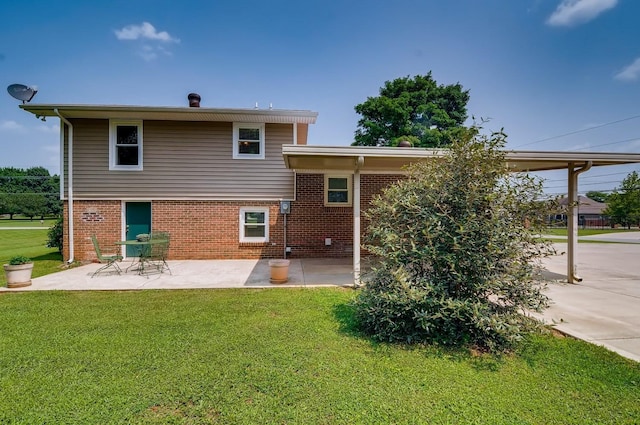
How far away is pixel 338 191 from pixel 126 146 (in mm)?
7043

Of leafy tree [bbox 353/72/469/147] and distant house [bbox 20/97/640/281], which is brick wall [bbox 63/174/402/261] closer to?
distant house [bbox 20/97/640/281]

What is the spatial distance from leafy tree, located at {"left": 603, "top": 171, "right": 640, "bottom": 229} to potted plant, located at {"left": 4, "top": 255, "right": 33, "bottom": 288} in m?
43.8

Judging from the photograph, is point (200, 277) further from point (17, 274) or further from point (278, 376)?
point (278, 376)

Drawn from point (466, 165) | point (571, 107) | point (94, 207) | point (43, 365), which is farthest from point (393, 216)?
point (571, 107)

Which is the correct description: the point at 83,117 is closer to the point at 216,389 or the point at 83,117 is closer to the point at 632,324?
the point at 216,389

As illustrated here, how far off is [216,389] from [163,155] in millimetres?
8686

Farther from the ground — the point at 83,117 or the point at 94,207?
the point at 83,117

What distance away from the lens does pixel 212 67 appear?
11.2 m

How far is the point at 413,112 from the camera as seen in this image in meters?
26.4

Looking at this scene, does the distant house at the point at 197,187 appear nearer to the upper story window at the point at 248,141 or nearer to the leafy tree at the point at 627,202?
the upper story window at the point at 248,141

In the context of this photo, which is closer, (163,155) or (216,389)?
(216,389)

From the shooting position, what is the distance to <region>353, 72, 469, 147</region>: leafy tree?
25.3 m

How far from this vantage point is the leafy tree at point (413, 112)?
83.1ft

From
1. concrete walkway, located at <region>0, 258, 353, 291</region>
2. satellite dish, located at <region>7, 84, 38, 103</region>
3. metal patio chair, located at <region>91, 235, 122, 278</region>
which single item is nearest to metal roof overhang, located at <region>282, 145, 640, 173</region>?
concrete walkway, located at <region>0, 258, 353, 291</region>
